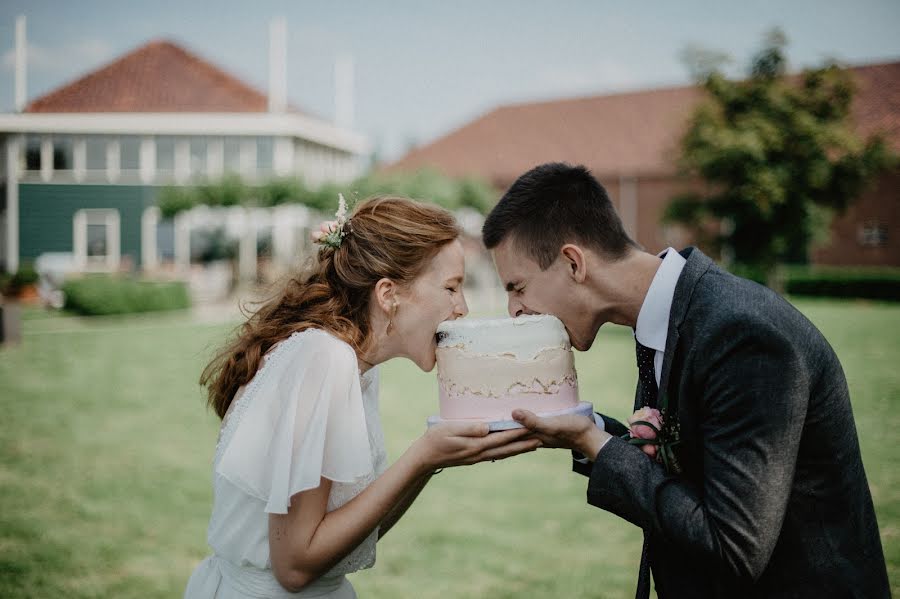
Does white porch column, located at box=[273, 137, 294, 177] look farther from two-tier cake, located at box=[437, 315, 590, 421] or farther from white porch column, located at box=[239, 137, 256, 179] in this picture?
two-tier cake, located at box=[437, 315, 590, 421]

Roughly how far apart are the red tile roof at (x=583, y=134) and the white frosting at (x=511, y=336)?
4524 cm

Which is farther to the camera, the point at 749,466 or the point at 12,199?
the point at 12,199

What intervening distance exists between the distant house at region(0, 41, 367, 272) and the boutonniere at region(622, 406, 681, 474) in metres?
44.0

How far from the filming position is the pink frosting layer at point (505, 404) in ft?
9.23

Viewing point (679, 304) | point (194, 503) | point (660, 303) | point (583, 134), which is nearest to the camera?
point (679, 304)

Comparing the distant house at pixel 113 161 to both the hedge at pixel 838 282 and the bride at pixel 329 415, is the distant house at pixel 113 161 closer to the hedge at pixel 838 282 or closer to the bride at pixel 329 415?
the hedge at pixel 838 282

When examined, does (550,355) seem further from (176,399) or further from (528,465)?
(176,399)

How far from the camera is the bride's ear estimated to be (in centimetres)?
321

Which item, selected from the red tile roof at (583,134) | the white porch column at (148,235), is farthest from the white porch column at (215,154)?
the red tile roof at (583,134)

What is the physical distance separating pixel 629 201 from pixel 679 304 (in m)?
46.8

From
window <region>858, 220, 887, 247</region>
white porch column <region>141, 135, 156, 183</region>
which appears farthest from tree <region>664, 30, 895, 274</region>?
white porch column <region>141, 135, 156, 183</region>

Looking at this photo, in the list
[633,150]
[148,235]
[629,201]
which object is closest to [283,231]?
[148,235]

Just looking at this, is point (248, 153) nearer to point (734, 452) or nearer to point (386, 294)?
point (386, 294)

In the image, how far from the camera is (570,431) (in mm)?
2594
